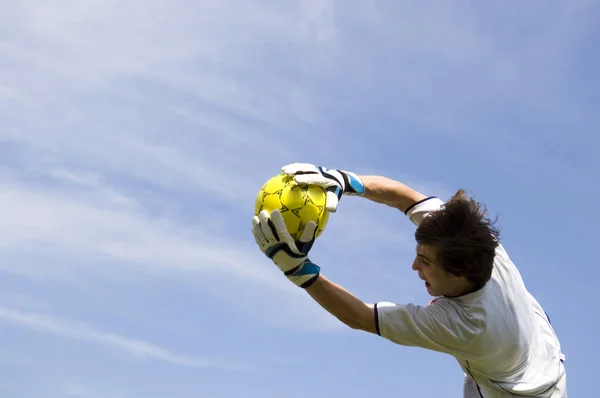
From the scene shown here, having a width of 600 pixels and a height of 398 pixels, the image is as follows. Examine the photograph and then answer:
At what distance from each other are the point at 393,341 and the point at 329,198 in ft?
4.33

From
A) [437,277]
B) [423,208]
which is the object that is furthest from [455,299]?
[423,208]

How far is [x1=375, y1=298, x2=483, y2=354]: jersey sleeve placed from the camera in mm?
6688

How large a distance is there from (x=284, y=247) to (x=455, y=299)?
1510mm

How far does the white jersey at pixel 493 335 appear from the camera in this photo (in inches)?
265

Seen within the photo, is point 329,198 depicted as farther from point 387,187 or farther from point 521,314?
point 521,314

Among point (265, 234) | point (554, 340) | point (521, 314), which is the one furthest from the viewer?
point (554, 340)

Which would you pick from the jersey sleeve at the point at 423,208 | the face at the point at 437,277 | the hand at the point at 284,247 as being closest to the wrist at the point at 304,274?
the hand at the point at 284,247

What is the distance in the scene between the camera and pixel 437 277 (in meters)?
6.87

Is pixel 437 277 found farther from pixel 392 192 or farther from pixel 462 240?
pixel 392 192

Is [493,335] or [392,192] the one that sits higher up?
[392,192]

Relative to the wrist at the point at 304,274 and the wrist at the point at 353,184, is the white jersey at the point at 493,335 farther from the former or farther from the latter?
the wrist at the point at 353,184

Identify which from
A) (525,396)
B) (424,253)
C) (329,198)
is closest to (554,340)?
(525,396)

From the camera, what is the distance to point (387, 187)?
7934 millimetres

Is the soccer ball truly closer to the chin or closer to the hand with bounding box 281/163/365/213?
the hand with bounding box 281/163/365/213
